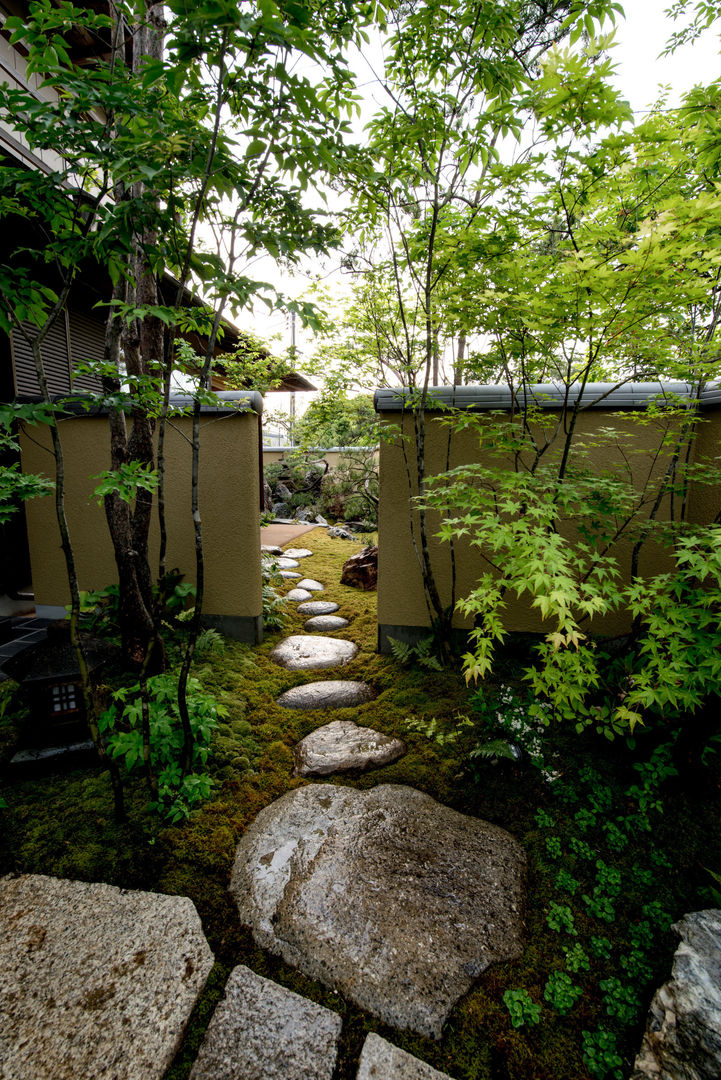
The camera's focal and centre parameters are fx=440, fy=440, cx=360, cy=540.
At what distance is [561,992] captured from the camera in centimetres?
198

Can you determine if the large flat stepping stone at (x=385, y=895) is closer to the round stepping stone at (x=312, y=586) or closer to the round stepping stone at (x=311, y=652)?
the round stepping stone at (x=311, y=652)

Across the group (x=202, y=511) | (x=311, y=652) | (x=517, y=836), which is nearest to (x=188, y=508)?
(x=202, y=511)

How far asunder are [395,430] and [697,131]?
Result: 274 cm

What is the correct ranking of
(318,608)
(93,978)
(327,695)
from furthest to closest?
(318,608), (327,695), (93,978)

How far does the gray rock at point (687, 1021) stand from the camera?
162 cm

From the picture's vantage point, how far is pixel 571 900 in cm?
235

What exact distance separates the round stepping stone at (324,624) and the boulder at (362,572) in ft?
5.07

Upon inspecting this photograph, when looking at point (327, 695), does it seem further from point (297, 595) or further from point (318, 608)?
point (297, 595)

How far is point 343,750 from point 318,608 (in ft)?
10.7

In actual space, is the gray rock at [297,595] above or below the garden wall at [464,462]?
below

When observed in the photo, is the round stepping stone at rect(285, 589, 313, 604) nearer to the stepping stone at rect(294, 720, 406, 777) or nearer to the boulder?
the boulder

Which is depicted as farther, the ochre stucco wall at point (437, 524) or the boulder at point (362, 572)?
the boulder at point (362, 572)

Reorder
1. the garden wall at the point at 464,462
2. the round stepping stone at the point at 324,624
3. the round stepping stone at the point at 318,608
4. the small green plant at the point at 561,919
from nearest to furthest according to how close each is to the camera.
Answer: the small green plant at the point at 561,919 < the garden wall at the point at 464,462 < the round stepping stone at the point at 324,624 < the round stepping stone at the point at 318,608

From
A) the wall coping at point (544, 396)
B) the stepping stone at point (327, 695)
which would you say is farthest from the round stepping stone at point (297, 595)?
the wall coping at point (544, 396)
